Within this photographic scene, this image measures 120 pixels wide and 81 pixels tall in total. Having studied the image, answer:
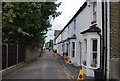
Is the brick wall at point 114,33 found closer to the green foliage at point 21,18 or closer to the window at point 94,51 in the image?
the window at point 94,51

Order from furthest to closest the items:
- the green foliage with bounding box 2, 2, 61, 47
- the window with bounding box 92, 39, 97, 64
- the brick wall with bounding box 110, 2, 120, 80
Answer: the green foliage with bounding box 2, 2, 61, 47
the window with bounding box 92, 39, 97, 64
the brick wall with bounding box 110, 2, 120, 80

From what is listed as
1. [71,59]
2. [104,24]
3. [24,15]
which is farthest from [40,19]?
[104,24]

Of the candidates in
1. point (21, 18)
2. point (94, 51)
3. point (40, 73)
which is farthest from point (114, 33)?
point (21, 18)

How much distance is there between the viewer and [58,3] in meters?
19.5

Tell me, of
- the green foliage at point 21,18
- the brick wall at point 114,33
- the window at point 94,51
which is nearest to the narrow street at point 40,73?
the window at point 94,51

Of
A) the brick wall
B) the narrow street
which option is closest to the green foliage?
the narrow street

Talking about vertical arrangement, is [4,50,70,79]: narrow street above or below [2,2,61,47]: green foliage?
below

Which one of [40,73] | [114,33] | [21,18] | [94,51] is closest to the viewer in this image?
[114,33]

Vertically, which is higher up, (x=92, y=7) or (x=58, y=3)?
(x=58, y=3)

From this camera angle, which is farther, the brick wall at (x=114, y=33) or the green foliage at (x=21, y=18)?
the green foliage at (x=21, y=18)

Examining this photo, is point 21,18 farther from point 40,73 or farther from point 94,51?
point 94,51

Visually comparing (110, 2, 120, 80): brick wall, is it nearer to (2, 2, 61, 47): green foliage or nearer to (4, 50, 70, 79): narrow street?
(4, 50, 70, 79): narrow street

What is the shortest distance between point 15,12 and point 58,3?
6.12 metres

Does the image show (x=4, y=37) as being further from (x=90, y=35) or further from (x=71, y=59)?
(x=90, y=35)
